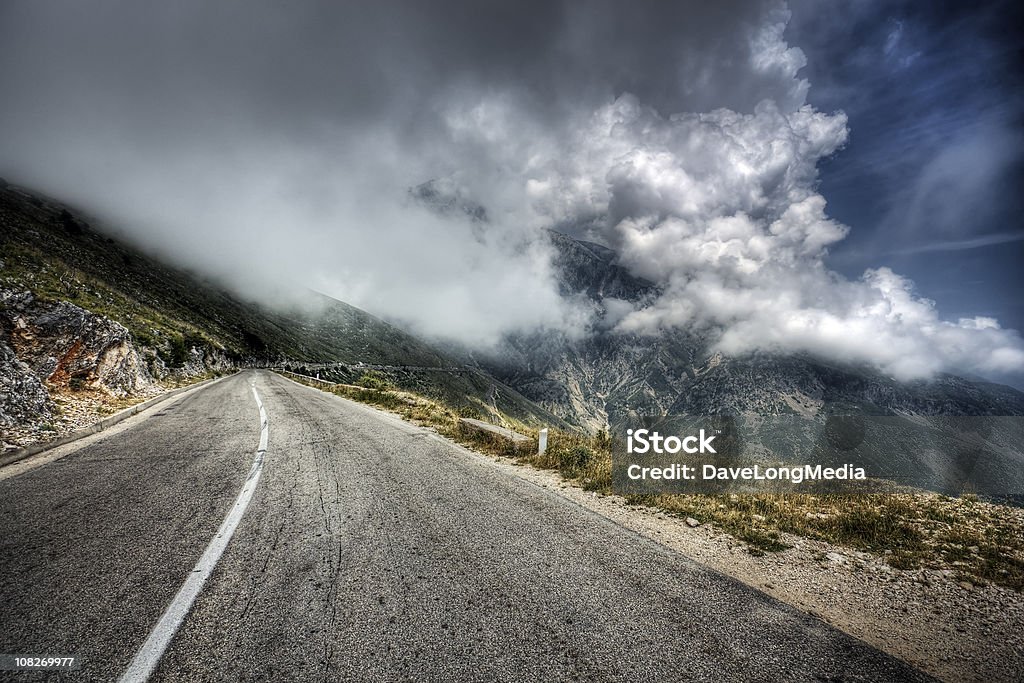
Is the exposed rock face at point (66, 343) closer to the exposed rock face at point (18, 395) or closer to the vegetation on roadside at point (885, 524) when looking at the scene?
the exposed rock face at point (18, 395)

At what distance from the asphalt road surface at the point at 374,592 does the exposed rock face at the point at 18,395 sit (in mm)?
4567

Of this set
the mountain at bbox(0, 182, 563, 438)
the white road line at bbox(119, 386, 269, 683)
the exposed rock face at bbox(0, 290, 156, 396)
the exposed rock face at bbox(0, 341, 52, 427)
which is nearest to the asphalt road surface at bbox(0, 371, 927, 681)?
the white road line at bbox(119, 386, 269, 683)

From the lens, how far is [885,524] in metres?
5.97

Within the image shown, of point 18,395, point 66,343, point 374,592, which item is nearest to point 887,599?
point 374,592

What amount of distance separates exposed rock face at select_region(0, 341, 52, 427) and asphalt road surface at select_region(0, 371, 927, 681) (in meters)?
4.57

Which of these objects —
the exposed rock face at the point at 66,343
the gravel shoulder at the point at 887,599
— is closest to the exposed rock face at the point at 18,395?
the exposed rock face at the point at 66,343

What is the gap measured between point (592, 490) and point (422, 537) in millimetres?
3860

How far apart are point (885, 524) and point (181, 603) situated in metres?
9.35

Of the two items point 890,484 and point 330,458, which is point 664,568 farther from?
point 330,458

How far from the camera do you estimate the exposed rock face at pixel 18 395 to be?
9898 millimetres

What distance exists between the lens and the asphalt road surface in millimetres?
3086

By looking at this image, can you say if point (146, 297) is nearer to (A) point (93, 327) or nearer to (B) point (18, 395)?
(A) point (93, 327)

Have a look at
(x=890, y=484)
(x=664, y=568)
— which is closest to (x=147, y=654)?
(x=664, y=568)

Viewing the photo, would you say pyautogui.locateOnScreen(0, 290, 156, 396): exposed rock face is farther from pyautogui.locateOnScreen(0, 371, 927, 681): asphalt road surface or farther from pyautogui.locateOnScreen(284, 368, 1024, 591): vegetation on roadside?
pyautogui.locateOnScreen(284, 368, 1024, 591): vegetation on roadside
